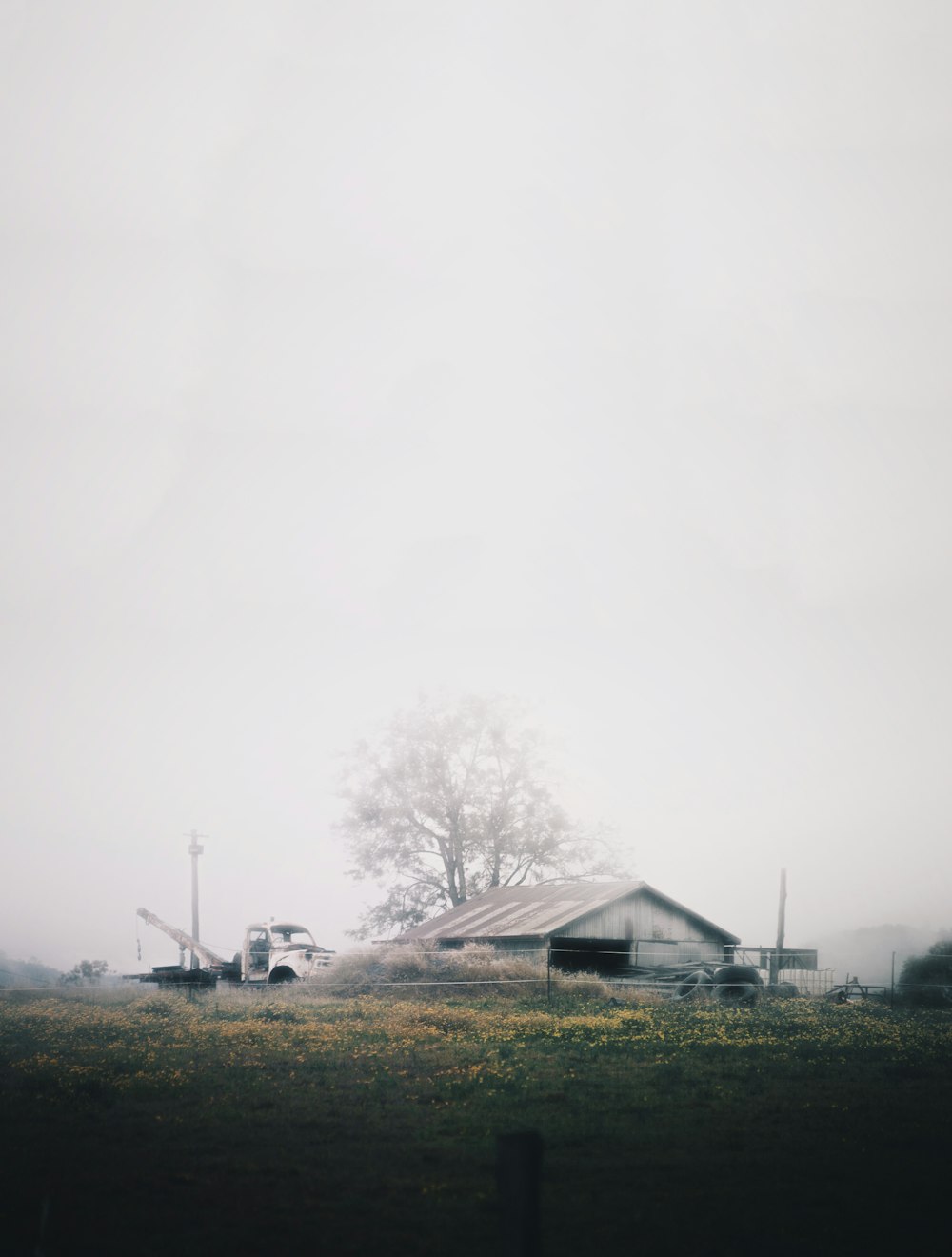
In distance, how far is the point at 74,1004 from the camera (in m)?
35.2

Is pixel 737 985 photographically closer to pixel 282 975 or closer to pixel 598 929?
pixel 598 929

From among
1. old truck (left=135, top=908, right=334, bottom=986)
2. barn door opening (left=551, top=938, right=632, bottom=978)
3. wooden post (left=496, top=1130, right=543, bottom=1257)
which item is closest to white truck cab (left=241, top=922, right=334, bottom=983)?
old truck (left=135, top=908, right=334, bottom=986)

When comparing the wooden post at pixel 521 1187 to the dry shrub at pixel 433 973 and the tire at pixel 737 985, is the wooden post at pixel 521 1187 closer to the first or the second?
the dry shrub at pixel 433 973

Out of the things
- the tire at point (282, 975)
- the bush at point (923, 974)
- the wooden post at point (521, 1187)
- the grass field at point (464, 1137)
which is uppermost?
the wooden post at point (521, 1187)

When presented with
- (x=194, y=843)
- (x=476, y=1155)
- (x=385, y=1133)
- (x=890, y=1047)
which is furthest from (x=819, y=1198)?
(x=194, y=843)

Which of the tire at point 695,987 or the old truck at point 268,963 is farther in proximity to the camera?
the old truck at point 268,963

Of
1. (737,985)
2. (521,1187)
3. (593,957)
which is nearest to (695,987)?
(737,985)

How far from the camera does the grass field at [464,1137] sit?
995 cm

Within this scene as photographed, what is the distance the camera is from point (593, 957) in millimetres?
43625

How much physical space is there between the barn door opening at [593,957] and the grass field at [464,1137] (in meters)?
17.2

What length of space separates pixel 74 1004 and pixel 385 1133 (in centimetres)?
2501

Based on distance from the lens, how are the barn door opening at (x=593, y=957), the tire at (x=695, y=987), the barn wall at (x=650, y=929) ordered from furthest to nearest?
the barn wall at (x=650, y=929) → the barn door opening at (x=593, y=957) → the tire at (x=695, y=987)

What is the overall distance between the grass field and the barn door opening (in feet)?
56.4

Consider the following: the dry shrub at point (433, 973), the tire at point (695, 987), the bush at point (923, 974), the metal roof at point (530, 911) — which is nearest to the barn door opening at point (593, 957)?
the metal roof at point (530, 911)
